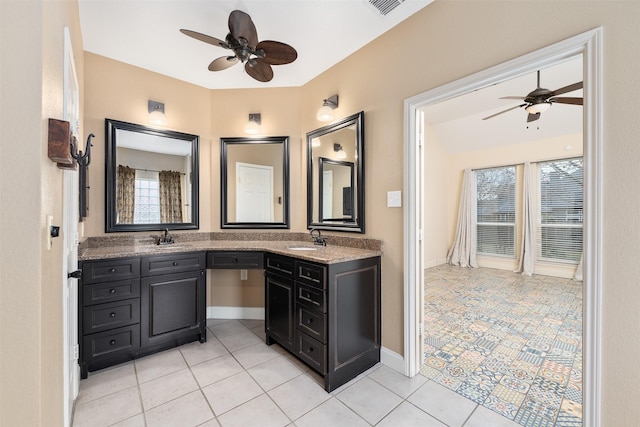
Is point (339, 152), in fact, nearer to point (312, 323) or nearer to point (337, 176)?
point (337, 176)

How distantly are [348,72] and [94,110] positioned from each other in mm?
2443

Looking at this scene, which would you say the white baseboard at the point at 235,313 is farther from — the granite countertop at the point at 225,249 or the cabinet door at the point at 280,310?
the granite countertop at the point at 225,249

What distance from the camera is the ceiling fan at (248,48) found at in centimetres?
181

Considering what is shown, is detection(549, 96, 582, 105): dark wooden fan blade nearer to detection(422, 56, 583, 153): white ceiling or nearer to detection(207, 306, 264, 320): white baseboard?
detection(422, 56, 583, 153): white ceiling

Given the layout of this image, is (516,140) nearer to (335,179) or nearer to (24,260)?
(335,179)

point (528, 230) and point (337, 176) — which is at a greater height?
point (337, 176)

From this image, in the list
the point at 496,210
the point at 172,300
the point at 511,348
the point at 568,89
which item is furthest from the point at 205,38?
the point at 496,210

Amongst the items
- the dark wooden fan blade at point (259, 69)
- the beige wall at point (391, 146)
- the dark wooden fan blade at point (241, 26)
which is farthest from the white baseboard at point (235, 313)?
the dark wooden fan blade at point (241, 26)

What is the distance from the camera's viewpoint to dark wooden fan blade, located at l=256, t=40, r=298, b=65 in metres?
1.96

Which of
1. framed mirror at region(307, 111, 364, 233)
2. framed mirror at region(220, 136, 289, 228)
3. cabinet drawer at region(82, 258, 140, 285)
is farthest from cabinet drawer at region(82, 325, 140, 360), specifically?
framed mirror at region(307, 111, 364, 233)

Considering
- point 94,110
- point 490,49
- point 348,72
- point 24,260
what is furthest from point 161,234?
point 490,49

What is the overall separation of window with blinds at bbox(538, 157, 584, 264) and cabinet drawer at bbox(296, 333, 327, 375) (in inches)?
211

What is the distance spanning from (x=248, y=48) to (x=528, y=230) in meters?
5.78

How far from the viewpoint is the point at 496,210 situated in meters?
5.80
